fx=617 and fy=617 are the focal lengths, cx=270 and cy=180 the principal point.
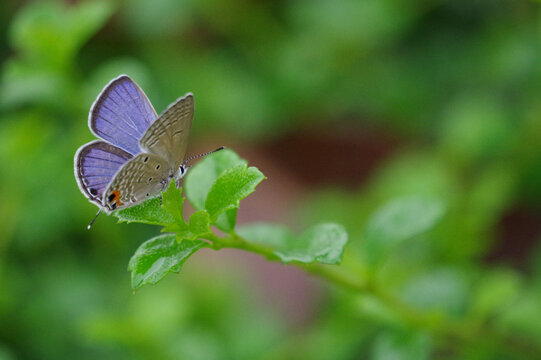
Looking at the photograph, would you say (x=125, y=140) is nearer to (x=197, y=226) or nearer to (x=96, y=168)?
(x=96, y=168)

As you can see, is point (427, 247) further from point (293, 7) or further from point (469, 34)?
point (293, 7)

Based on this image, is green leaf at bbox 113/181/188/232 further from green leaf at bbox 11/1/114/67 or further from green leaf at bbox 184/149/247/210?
green leaf at bbox 11/1/114/67

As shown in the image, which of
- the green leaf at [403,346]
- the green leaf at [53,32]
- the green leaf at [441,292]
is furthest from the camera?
the green leaf at [53,32]

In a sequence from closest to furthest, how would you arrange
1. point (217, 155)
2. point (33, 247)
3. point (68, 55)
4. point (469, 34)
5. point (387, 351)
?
point (217, 155) → point (387, 351) → point (68, 55) → point (33, 247) → point (469, 34)

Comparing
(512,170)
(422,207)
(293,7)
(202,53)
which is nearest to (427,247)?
(512,170)

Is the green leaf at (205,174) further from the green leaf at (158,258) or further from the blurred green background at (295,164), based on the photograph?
the blurred green background at (295,164)

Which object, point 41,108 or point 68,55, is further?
point 41,108

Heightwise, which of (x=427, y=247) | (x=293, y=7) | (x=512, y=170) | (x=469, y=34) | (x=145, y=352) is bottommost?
(x=145, y=352)

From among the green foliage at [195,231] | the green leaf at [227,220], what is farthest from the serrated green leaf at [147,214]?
the green leaf at [227,220]

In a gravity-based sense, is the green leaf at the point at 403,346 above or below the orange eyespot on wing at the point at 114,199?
above
